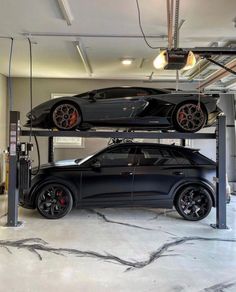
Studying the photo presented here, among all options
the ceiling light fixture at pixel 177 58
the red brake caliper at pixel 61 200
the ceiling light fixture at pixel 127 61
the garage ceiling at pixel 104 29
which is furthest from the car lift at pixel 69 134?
the ceiling light fixture at pixel 127 61

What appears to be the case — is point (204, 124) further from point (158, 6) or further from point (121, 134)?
point (158, 6)

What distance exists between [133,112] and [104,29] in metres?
1.51

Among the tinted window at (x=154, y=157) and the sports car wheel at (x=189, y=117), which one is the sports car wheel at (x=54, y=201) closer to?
the tinted window at (x=154, y=157)

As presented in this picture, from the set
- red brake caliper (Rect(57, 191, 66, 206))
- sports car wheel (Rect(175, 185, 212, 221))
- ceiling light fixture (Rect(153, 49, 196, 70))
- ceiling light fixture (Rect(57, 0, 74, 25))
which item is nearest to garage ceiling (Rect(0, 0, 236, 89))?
ceiling light fixture (Rect(57, 0, 74, 25))

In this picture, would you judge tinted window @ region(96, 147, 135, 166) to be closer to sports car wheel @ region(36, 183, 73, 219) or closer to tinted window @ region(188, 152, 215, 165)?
sports car wheel @ region(36, 183, 73, 219)

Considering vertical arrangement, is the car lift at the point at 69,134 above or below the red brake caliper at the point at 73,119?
below

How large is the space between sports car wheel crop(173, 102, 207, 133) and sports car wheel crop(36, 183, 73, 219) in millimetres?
2321

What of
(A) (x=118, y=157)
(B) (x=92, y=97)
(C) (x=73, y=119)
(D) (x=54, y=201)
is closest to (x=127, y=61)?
(B) (x=92, y=97)

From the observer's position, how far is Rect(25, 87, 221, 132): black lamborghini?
18.6ft

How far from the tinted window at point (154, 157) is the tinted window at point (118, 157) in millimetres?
147

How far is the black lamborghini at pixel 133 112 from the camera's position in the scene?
568 centimetres

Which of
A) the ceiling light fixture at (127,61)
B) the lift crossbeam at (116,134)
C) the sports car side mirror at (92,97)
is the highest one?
the ceiling light fixture at (127,61)

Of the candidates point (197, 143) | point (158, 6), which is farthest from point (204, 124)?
point (197, 143)

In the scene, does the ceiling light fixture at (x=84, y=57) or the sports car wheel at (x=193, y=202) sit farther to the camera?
the ceiling light fixture at (x=84, y=57)
